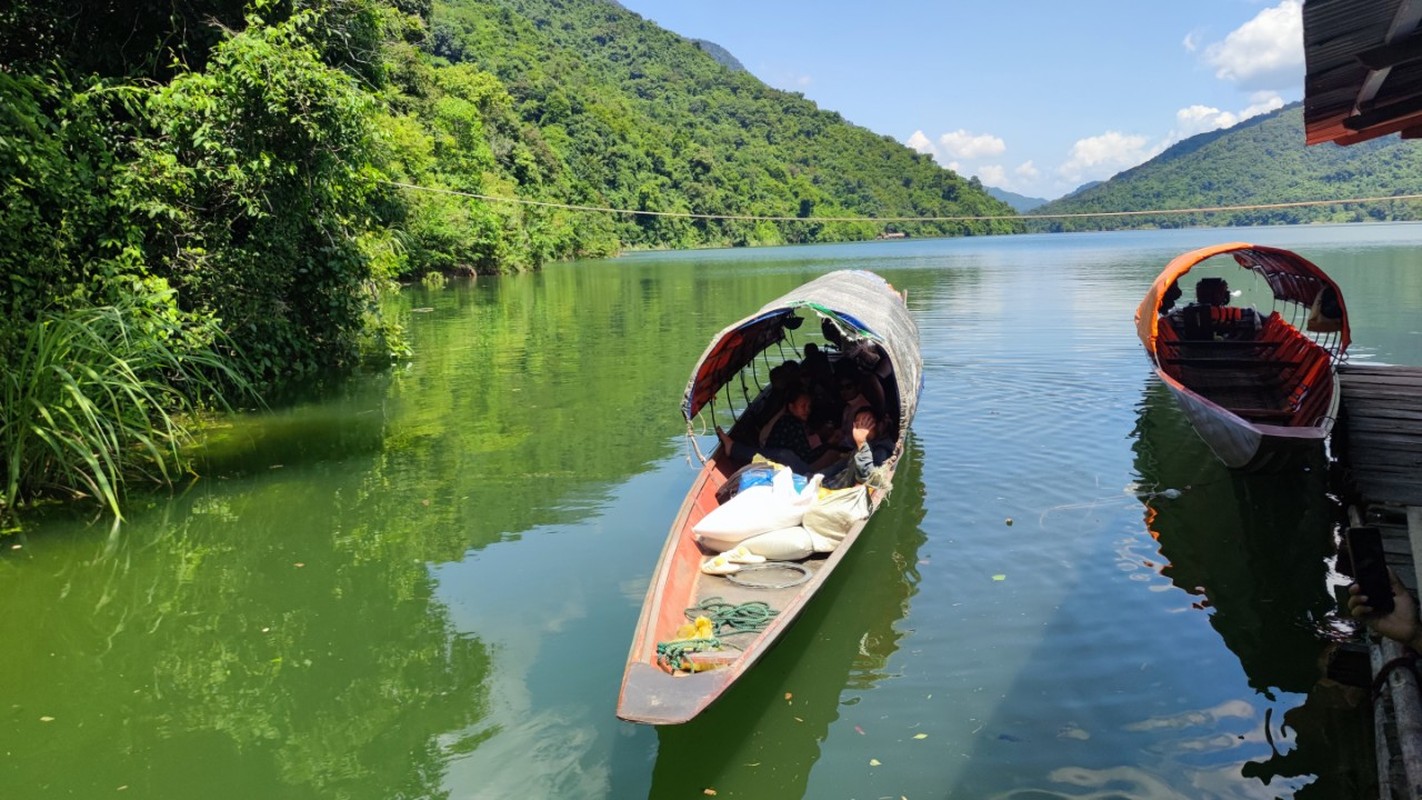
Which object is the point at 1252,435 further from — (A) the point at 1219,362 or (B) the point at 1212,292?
(B) the point at 1212,292

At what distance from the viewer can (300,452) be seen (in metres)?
9.80

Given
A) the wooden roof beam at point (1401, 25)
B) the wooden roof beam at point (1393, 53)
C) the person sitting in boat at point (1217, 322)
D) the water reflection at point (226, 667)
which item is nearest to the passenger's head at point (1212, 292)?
the person sitting in boat at point (1217, 322)

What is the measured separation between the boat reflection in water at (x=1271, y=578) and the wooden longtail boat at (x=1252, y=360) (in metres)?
0.46

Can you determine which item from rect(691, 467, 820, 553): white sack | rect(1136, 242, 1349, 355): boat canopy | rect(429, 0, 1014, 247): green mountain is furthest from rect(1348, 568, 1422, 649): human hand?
rect(429, 0, 1014, 247): green mountain

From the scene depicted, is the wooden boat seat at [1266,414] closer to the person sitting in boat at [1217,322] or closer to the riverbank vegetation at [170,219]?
the person sitting in boat at [1217,322]

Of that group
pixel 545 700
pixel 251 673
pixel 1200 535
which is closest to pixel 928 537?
pixel 1200 535

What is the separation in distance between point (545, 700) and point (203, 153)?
8254 mm

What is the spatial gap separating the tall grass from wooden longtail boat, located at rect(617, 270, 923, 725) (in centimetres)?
432

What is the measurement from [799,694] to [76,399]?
5.82 meters

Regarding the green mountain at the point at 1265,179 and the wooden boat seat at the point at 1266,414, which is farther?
the green mountain at the point at 1265,179

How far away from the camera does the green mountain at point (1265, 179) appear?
66.6 meters

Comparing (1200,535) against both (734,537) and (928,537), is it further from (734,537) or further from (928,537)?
(734,537)

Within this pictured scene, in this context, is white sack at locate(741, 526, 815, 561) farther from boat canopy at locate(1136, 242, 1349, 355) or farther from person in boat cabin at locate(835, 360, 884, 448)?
boat canopy at locate(1136, 242, 1349, 355)

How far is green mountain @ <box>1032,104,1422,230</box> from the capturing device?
66625mm
